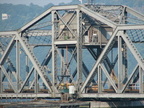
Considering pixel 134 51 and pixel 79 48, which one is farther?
pixel 79 48

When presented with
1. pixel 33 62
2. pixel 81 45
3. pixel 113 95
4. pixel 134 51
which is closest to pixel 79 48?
pixel 81 45

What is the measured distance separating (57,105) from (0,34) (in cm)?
2244

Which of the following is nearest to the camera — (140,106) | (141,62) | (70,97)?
(141,62)

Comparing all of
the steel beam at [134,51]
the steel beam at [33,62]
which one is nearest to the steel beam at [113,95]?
the steel beam at [134,51]

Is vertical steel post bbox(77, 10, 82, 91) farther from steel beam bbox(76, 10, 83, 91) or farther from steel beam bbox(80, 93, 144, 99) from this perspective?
steel beam bbox(80, 93, 144, 99)

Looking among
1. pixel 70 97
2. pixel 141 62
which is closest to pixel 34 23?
pixel 70 97

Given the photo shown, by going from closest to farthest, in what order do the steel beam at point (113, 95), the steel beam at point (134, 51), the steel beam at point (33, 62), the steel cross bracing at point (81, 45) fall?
the steel beam at point (113, 95), the steel beam at point (134, 51), the steel cross bracing at point (81, 45), the steel beam at point (33, 62)

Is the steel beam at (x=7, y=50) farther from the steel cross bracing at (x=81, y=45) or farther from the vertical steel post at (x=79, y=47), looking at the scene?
the vertical steel post at (x=79, y=47)

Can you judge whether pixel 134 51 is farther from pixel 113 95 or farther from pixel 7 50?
pixel 7 50

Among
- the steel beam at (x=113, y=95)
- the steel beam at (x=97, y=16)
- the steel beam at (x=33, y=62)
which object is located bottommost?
the steel beam at (x=113, y=95)

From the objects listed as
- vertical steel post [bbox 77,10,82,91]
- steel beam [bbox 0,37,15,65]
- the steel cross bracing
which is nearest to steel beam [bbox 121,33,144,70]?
the steel cross bracing

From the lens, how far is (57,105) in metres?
104

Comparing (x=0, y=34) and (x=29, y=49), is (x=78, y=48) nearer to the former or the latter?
(x=29, y=49)

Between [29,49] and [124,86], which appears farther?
[29,49]
